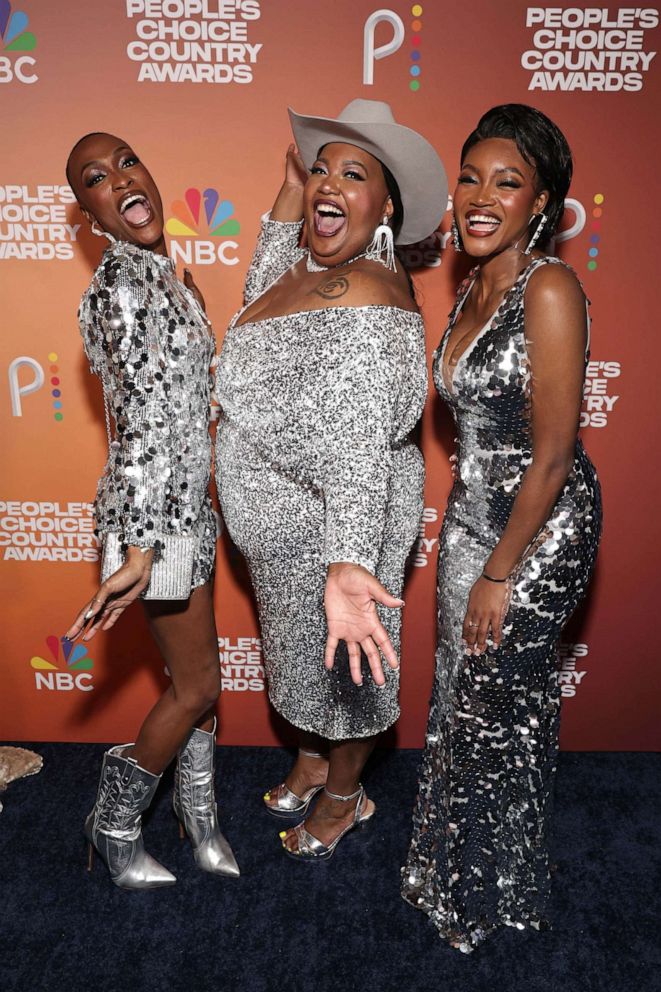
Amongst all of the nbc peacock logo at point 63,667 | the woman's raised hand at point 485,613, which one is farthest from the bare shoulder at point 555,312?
the nbc peacock logo at point 63,667

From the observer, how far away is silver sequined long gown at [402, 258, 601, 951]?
Answer: 1768 millimetres

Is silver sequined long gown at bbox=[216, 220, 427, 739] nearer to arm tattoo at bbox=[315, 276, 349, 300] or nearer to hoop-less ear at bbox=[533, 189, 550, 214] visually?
arm tattoo at bbox=[315, 276, 349, 300]

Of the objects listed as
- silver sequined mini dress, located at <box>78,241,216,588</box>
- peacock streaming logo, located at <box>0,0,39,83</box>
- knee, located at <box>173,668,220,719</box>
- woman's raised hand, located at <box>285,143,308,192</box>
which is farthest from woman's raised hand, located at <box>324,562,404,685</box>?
peacock streaming logo, located at <box>0,0,39,83</box>

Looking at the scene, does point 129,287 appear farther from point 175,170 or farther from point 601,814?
point 601,814

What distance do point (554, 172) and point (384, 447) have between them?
705 mm

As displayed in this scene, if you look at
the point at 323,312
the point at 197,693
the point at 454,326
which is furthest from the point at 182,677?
the point at 454,326

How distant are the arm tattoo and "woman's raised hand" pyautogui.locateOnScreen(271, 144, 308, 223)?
50cm

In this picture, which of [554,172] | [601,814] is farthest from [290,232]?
[601,814]

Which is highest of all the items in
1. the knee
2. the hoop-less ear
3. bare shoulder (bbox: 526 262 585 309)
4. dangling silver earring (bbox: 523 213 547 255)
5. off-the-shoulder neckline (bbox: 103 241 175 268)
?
the hoop-less ear

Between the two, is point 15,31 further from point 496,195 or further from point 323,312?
point 496,195

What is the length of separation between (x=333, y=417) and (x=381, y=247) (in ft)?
1.69

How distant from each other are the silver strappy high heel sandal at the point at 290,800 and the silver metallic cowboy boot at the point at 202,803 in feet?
0.82

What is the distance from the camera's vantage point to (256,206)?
2363mm

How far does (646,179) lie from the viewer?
2.32m
